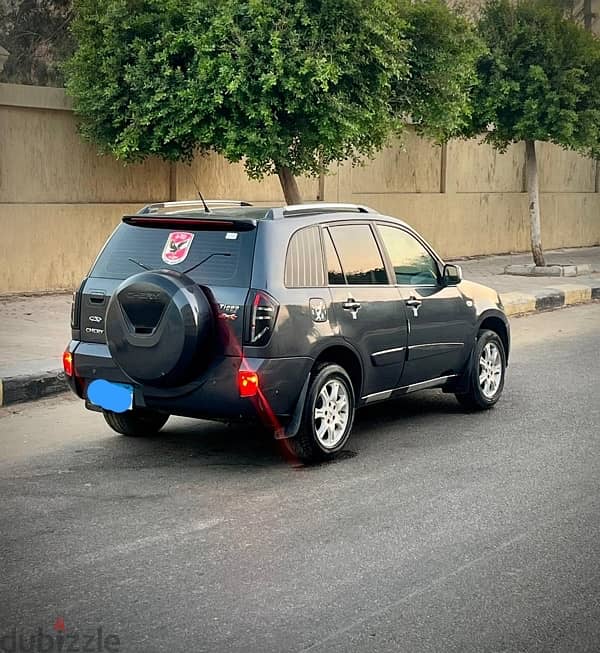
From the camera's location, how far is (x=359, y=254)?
800 cm

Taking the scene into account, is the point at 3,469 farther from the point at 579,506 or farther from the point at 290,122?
the point at 290,122

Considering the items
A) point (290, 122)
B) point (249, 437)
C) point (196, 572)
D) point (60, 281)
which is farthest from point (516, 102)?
point (196, 572)

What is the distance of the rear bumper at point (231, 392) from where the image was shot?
274 inches

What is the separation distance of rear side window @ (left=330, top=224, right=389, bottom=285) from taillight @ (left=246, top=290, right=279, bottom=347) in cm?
96

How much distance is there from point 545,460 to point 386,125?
8.98 m

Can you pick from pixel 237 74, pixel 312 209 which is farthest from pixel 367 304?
pixel 237 74

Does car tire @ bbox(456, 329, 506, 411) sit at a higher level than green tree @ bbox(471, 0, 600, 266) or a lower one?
lower

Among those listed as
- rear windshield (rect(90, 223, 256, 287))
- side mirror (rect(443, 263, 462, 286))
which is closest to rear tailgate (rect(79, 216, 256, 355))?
rear windshield (rect(90, 223, 256, 287))

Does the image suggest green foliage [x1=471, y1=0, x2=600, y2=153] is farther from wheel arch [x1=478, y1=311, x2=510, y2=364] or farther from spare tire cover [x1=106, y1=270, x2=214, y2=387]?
spare tire cover [x1=106, y1=270, x2=214, y2=387]

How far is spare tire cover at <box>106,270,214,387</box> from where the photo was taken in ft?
22.5

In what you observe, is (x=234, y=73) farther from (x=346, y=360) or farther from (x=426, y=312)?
(x=346, y=360)

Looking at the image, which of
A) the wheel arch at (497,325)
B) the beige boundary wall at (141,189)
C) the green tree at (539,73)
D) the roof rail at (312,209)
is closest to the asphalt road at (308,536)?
the wheel arch at (497,325)

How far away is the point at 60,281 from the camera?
15.6 meters

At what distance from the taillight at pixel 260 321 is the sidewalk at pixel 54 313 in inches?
127
